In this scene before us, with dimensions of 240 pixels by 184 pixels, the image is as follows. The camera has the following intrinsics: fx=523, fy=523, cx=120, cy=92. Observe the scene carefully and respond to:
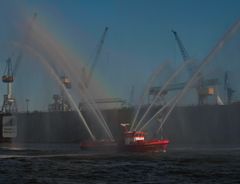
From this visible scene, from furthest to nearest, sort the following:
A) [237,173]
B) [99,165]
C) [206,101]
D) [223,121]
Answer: [206,101], [223,121], [99,165], [237,173]

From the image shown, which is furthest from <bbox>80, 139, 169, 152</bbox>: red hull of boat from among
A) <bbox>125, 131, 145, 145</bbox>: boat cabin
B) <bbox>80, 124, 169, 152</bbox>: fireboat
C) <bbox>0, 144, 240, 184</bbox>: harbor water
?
<bbox>0, 144, 240, 184</bbox>: harbor water

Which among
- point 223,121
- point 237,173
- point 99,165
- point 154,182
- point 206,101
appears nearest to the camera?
point 154,182

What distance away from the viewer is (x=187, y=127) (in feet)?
463

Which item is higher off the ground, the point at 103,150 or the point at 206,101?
the point at 206,101

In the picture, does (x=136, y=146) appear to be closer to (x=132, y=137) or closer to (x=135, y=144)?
(x=135, y=144)

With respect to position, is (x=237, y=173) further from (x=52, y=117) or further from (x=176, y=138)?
(x=52, y=117)

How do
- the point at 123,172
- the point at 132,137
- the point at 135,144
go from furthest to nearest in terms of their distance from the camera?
the point at 132,137 → the point at 135,144 → the point at 123,172

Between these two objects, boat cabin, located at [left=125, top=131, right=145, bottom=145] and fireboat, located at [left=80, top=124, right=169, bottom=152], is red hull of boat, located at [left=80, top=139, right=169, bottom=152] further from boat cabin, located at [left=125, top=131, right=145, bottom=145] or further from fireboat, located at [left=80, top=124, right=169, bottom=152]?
boat cabin, located at [left=125, top=131, right=145, bottom=145]

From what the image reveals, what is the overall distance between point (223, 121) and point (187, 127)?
11.7m

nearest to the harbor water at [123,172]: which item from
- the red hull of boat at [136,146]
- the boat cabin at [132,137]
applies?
the red hull of boat at [136,146]

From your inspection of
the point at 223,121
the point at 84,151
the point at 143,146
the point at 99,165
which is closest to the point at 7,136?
the point at 223,121

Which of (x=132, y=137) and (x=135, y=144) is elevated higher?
(x=132, y=137)

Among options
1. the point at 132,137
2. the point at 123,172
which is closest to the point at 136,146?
the point at 132,137

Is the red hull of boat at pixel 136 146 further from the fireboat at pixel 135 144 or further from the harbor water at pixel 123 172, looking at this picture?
the harbor water at pixel 123 172
